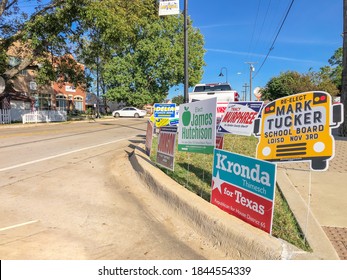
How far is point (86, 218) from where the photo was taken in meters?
4.63

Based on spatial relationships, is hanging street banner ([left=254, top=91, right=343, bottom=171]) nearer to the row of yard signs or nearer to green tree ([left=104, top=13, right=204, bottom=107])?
the row of yard signs

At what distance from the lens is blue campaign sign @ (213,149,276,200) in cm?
343

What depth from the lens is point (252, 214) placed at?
3.72 m

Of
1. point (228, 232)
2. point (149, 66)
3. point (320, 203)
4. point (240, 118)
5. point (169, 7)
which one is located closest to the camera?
point (228, 232)

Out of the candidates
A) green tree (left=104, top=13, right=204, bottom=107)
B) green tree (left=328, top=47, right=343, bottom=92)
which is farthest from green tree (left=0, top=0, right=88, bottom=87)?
green tree (left=328, top=47, right=343, bottom=92)

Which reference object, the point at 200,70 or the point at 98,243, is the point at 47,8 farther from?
the point at 200,70

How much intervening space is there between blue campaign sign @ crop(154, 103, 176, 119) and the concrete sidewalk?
5538mm

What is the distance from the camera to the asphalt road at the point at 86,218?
356 centimetres

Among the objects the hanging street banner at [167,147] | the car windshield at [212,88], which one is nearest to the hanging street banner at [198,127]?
the hanging street banner at [167,147]

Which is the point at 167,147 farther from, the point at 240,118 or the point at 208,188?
the point at 240,118

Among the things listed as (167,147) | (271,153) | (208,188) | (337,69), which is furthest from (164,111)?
(337,69)

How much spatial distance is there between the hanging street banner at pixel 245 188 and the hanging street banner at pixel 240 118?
3025mm

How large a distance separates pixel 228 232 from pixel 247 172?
751mm
